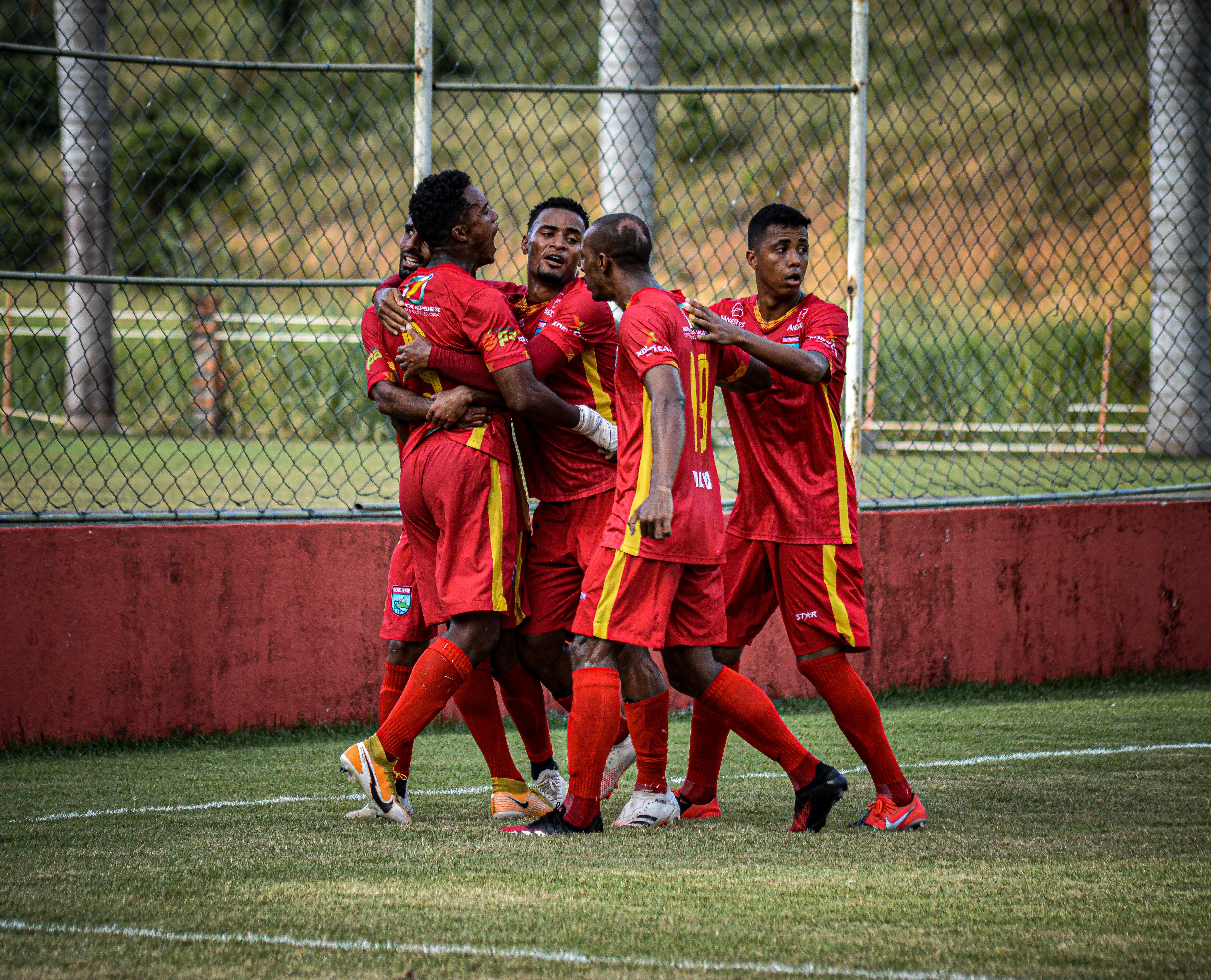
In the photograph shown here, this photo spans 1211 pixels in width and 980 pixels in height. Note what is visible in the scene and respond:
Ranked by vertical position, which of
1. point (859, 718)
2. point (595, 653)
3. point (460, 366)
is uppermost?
point (460, 366)

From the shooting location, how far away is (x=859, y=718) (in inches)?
169

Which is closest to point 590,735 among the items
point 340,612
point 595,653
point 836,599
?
point 595,653

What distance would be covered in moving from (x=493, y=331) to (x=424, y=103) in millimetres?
2243

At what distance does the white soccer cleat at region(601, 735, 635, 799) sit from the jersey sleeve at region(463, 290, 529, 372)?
155cm

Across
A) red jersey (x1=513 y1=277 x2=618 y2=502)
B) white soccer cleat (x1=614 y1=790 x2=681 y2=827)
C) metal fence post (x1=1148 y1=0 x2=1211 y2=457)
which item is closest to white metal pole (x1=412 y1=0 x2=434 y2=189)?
red jersey (x1=513 y1=277 x2=618 y2=502)

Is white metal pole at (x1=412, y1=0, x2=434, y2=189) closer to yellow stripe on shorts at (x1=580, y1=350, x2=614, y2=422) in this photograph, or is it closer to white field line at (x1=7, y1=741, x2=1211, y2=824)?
yellow stripe on shorts at (x1=580, y1=350, x2=614, y2=422)

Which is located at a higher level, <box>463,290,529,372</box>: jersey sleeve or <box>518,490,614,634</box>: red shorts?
<box>463,290,529,372</box>: jersey sleeve

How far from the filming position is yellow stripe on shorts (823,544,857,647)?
4309 mm

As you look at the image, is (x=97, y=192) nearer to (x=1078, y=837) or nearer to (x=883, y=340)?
(x=883, y=340)

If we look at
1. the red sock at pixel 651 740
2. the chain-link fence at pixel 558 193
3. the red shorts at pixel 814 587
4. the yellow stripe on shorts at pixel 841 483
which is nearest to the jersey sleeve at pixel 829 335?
the yellow stripe on shorts at pixel 841 483

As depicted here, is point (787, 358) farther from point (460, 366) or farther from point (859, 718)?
point (859, 718)

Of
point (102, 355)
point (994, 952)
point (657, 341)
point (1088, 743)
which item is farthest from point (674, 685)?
point (102, 355)

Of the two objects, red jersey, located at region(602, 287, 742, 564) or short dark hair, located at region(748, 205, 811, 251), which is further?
short dark hair, located at region(748, 205, 811, 251)

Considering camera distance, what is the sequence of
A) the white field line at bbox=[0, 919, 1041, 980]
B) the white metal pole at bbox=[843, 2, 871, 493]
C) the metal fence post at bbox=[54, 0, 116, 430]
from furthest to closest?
the metal fence post at bbox=[54, 0, 116, 430], the white metal pole at bbox=[843, 2, 871, 493], the white field line at bbox=[0, 919, 1041, 980]
